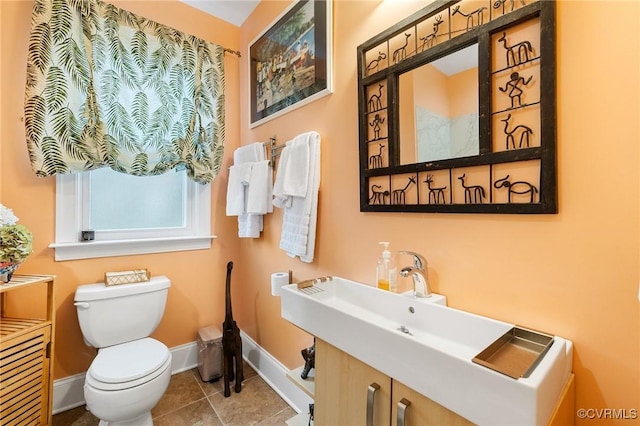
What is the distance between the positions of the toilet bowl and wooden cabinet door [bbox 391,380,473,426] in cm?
122

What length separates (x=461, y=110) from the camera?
103cm

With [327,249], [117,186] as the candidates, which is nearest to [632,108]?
[327,249]

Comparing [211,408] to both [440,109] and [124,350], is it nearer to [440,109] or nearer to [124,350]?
[124,350]

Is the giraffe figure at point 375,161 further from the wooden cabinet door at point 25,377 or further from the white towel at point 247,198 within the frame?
the wooden cabinet door at point 25,377

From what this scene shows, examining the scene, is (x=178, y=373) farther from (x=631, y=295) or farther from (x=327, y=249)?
(x=631, y=295)

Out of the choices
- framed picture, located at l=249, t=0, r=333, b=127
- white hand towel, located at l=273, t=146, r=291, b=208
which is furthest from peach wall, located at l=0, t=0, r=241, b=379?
white hand towel, located at l=273, t=146, r=291, b=208

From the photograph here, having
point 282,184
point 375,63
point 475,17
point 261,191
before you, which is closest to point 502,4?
point 475,17

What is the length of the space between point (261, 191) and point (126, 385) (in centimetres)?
123

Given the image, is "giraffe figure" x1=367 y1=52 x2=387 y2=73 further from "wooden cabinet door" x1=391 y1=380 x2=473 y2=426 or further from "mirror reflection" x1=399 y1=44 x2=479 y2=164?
"wooden cabinet door" x1=391 y1=380 x2=473 y2=426

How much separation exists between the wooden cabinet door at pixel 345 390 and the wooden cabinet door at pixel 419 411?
0.03 meters

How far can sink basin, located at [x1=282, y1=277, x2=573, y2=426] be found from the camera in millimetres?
609

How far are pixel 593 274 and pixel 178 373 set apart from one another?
247cm

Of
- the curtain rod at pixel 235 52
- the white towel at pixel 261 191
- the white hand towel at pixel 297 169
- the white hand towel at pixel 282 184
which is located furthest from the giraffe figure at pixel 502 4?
the curtain rod at pixel 235 52

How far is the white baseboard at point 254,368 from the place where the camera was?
175 cm
